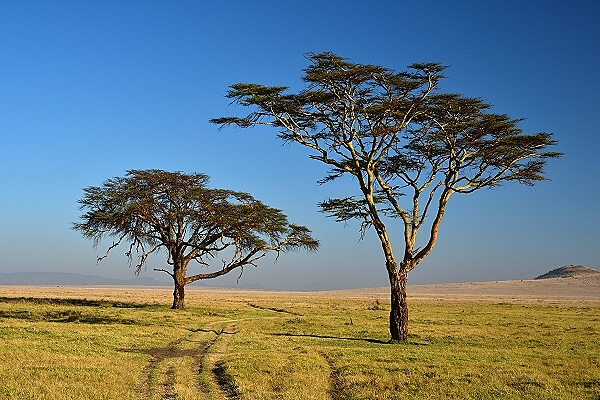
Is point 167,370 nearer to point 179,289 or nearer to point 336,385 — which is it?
point 336,385

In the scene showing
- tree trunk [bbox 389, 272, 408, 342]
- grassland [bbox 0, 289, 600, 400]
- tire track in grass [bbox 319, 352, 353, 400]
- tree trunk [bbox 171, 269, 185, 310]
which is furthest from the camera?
tree trunk [bbox 171, 269, 185, 310]

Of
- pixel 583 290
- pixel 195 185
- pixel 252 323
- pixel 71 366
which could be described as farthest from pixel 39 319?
pixel 583 290

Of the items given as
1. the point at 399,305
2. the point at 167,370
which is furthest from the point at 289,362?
the point at 399,305

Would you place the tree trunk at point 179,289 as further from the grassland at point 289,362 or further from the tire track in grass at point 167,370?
the tire track in grass at point 167,370

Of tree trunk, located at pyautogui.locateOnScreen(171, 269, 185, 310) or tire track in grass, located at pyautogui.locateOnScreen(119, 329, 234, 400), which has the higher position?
tree trunk, located at pyautogui.locateOnScreen(171, 269, 185, 310)

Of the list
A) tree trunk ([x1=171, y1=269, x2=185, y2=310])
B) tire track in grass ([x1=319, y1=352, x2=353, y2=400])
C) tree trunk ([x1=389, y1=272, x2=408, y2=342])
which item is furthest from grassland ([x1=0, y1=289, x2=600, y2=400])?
tree trunk ([x1=171, y1=269, x2=185, y2=310])

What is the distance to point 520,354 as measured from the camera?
21938mm

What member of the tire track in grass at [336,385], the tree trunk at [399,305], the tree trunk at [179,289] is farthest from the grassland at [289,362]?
the tree trunk at [179,289]

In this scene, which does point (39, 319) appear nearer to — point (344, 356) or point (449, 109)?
point (344, 356)

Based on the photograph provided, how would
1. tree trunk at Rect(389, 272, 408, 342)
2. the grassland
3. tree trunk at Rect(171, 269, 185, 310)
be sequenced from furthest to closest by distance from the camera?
tree trunk at Rect(171, 269, 185, 310)
tree trunk at Rect(389, 272, 408, 342)
the grassland

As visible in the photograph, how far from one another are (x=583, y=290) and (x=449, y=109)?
11904cm

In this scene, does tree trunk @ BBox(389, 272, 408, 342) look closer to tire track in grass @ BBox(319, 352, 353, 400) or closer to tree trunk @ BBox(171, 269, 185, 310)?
tire track in grass @ BBox(319, 352, 353, 400)

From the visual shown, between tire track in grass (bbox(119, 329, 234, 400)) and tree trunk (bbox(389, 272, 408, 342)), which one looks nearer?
tire track in grass (bbox(119, 329, 234, 400))

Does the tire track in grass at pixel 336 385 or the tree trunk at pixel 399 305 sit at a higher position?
the tree trunk at pixel 399 305
